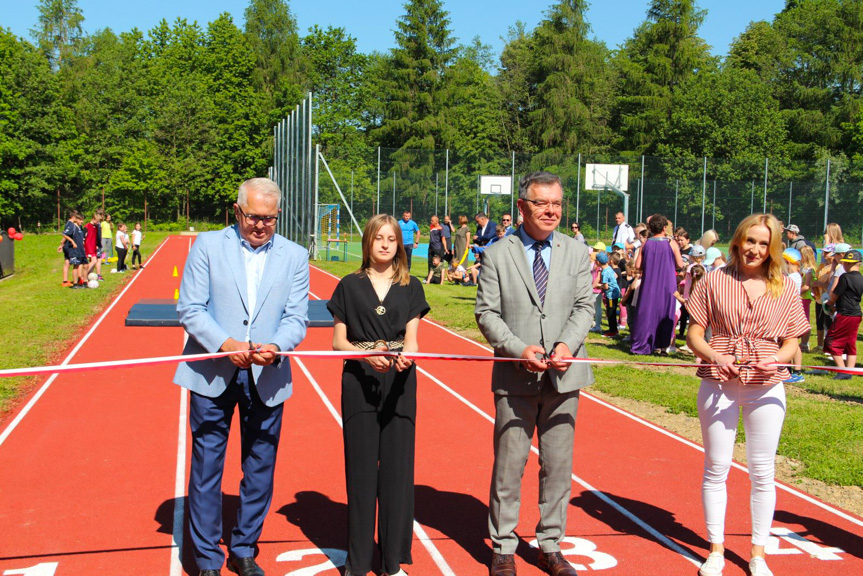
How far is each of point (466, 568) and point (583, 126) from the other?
192 ft

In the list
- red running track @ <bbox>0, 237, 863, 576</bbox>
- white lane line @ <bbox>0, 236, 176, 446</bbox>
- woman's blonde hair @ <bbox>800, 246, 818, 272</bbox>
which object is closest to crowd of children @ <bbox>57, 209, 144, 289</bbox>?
white lane line @ <bbox>0, 236, 176, 446</bbox>

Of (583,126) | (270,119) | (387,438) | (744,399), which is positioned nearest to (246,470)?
(387,438)

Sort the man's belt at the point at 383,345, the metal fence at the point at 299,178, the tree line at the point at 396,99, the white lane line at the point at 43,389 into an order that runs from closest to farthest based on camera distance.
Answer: the man's belt at the point at 383,345 < the white lane line at the point at 43,389 < the metal fence at the point at 299,178 < the tree line at the point at 396,99

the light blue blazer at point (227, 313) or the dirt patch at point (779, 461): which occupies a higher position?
the light blue blazer at point (227, 313)

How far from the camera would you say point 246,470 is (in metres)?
4.53

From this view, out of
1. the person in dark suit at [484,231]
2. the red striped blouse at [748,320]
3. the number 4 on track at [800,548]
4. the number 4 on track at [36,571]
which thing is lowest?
the number 4 on track at [36,571]

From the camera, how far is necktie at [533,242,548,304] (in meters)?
4.64

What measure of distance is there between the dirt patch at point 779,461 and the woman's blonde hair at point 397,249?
372cm

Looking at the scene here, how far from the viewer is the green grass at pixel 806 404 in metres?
7.00

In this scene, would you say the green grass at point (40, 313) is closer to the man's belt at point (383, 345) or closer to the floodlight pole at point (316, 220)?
the man's belt at point (383, 345)

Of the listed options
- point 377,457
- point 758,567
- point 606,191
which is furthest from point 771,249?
point 606,191

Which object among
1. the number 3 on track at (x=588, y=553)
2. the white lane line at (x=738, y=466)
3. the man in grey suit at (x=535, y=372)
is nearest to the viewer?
the man in grey suit at (x=535, y=372)

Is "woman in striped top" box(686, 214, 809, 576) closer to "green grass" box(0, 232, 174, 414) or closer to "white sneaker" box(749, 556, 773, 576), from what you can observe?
"white sneaker" box(749, 556, 773, 576)

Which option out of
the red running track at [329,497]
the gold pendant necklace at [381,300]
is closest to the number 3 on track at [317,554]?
the red running track at [329,497]
